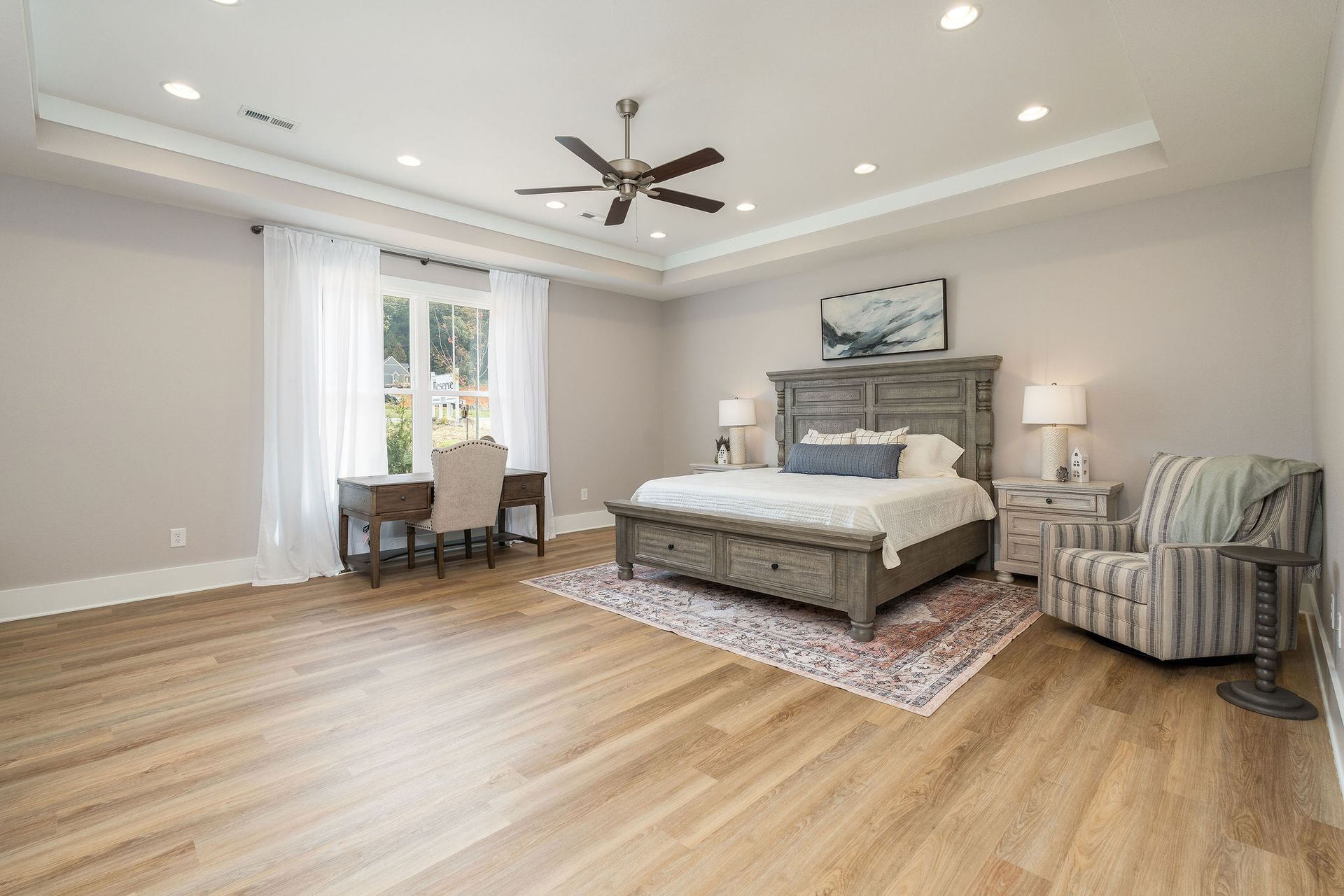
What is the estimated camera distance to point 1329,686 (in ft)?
7.53

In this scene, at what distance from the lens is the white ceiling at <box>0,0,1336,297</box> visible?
2562mm

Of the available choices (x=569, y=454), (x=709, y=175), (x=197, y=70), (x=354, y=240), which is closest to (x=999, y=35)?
(x=709, y=175)

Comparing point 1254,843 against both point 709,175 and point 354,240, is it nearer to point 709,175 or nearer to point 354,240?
point 709,175

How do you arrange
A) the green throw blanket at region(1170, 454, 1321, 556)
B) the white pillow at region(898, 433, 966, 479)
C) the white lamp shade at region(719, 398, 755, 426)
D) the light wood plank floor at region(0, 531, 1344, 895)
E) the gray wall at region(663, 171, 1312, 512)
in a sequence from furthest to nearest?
the white lamp shade at region(719, 398, 755, 426) → the white pillow at region(898, 433, 966, 479) → the gray wall at region(663, 171, 1312, 512) → the green throw blanket at region(1170, 454, 1321, 556) → the light wood plank floor at region(0, 531, 1344, 895)

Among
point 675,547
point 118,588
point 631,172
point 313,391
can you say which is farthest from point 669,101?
point 118,588

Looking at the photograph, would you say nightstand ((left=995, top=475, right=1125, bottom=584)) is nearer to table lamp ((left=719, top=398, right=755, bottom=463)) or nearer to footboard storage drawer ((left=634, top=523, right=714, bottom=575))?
footboard storage drawer ((left=634, top=523, right=714, bottom=575))

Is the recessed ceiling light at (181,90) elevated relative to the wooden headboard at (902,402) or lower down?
elevated

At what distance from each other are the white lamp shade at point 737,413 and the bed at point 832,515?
10.8 inches

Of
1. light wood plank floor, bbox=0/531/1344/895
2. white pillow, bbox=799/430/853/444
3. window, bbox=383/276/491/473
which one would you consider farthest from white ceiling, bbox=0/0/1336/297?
light wood plank floor, bbox=0/531/1344/895

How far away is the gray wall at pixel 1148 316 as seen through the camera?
3.59 meters

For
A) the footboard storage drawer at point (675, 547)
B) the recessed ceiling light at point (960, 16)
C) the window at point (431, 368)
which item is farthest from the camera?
the window at point (431, 368)

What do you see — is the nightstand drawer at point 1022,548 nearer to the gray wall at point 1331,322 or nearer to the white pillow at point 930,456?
the white pillow at point 930,456

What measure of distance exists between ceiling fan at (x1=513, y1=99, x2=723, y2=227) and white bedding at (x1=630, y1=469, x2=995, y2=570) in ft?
5.46

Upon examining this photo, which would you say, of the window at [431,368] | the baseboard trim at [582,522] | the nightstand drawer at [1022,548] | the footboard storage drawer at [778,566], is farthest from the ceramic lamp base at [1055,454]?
the window at [431,368]
